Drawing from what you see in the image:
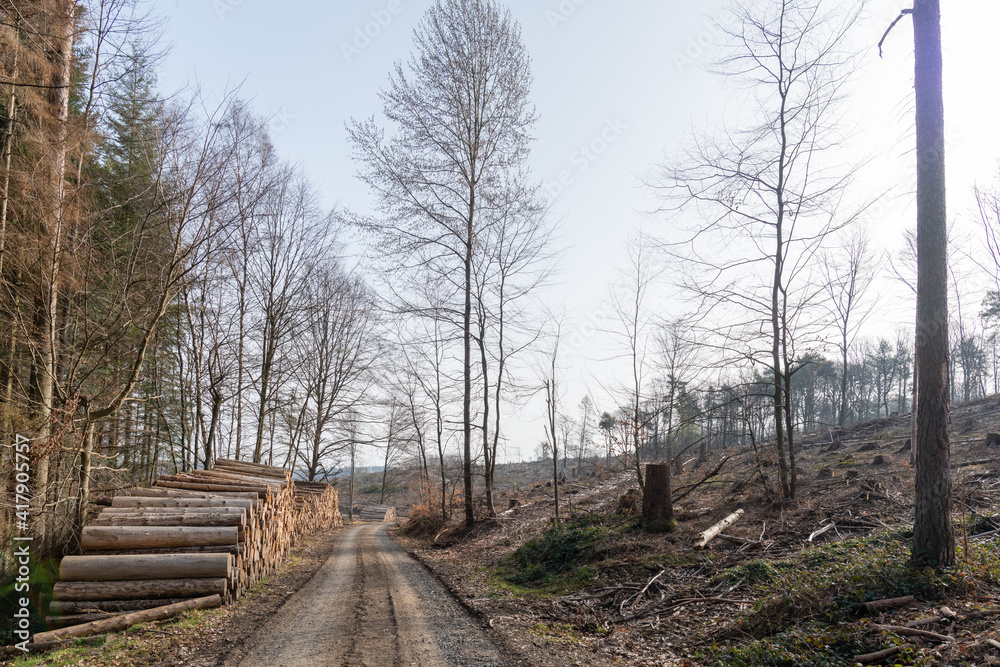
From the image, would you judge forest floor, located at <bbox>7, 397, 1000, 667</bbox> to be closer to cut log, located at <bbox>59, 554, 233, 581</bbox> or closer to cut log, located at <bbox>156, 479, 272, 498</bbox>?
cut log, located at <bbox>59, 554, 233, 581</bbox>

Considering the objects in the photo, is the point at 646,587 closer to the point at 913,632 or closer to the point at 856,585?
the point at 856,585

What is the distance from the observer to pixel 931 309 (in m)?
6.01

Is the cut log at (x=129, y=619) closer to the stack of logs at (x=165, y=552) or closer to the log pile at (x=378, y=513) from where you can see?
the stack of logs at (x=165, y=552)

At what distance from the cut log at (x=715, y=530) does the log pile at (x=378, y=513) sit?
3935 cm

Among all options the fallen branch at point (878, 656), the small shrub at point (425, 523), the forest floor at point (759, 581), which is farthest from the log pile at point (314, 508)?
the fallen branch at point (878, 656)

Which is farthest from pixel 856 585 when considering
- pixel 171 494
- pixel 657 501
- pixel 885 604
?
pixel 171 494

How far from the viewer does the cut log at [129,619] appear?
6135 mm

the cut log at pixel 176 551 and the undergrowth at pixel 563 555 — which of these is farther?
the undergrowth at pixel 563 555

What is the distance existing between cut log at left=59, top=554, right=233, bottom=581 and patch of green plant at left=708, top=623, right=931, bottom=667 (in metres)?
6.93

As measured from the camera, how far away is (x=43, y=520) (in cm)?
787

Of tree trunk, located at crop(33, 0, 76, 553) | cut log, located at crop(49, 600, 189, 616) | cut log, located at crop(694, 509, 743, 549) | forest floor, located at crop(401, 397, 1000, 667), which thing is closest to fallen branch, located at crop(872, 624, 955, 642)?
forest floor, located at crop(401, 397, 1000, 667)

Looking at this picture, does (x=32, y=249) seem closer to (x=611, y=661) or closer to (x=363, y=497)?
(x=611, y=661)

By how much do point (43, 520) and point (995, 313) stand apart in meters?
43.5

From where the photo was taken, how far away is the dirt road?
5.40 meters
